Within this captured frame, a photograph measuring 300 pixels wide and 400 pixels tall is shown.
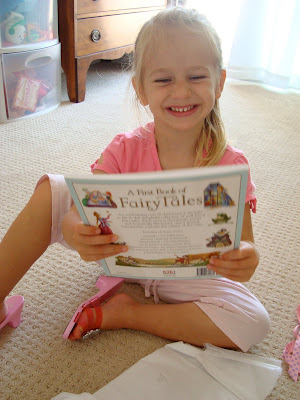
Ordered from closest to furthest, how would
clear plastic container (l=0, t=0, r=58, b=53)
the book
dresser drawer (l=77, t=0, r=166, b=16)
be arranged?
the book → clear plastic container (l=0, t=0, r=58, b=53) → dresser drawer (l=77, t=0, r=166, b=16)

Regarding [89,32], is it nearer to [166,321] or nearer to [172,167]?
[172,167]

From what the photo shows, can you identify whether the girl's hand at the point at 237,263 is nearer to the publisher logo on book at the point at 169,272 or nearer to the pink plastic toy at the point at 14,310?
the publisher logo on book at the point at 169,272

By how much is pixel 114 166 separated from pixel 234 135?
0.87 metres

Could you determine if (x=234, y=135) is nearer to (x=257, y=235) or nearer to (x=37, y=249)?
(x=257, y=235)

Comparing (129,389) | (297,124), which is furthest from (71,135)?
(129,389)

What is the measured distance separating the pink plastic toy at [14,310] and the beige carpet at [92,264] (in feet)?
0.05

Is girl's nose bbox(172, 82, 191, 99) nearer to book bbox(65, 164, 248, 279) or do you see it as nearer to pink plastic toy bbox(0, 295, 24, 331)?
book bbox(65, 164, 248, 279)

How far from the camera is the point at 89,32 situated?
1623 millimetres

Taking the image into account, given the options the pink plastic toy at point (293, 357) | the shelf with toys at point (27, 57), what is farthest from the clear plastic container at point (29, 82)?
the pink plastic toy at point (293, 357)

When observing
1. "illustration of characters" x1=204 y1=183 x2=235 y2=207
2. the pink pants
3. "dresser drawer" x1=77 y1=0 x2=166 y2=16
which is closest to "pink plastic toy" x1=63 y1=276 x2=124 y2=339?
the pink pants

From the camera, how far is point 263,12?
1.88m

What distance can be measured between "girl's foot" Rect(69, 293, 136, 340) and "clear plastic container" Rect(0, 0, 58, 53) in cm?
101

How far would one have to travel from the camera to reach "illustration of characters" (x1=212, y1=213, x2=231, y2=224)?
21.0 inches

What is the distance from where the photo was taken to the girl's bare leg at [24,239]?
27.0 inches
